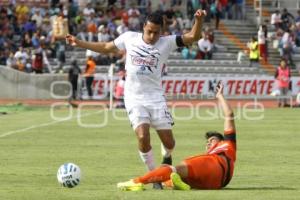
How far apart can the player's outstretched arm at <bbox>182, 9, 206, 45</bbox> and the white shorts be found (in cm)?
95

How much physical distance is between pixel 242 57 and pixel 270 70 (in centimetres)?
151

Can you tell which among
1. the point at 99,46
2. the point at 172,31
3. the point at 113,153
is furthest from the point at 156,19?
the point at 172,31

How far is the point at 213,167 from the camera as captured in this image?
13141 mm

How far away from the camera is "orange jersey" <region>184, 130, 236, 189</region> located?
43.2 feet

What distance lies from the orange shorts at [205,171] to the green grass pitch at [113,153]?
196mm

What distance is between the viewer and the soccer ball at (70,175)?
13.4 meters

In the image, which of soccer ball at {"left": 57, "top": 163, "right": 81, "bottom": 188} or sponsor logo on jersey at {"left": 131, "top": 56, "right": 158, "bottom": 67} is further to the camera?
sponsor logo on jersey at {"left": 131, "top": 56, "right": 158, "bottom": 67}

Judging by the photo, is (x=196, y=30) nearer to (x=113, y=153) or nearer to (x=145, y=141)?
(x=145, y=141)

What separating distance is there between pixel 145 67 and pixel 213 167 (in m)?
1.78

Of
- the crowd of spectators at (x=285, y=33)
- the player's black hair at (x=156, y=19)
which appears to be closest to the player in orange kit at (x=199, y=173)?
the player's black hair at (x=156, y=19)

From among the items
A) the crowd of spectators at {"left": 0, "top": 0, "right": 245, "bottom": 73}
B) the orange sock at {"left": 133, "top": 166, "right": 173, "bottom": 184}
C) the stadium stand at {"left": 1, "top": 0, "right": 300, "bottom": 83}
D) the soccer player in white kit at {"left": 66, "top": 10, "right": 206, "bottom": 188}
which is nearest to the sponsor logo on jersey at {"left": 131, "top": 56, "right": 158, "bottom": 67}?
the soccer player in white kit at {"left": 66, "top": 10, "right": 206, "bottom": 188}

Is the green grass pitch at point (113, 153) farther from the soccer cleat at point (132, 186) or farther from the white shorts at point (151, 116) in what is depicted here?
the white shorts at point (151, 116)

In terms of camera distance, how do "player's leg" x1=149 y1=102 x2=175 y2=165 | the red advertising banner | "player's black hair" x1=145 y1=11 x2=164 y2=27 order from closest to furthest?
"player's black hair" x1=145 y1=11 x2=164 y2=27, "player's leg" x1=149 y1=102 x2=175 y2=165, the red advertising banner

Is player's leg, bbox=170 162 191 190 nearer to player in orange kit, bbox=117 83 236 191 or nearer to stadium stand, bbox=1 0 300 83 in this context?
player in orange kit, bbox=117 83 236 191
